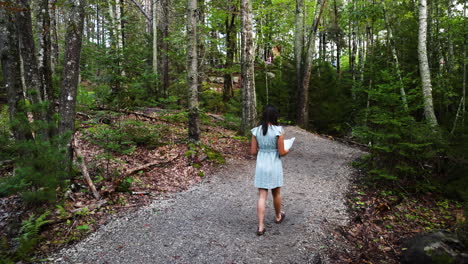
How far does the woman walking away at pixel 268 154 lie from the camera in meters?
4.35

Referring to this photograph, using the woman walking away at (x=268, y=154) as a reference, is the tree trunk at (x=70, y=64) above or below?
above

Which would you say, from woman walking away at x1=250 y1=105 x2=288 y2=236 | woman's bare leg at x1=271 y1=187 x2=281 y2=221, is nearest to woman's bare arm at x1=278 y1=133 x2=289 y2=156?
woman walking away at x1=250 y1=105 x2=288 y2=236

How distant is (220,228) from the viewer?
180 inches

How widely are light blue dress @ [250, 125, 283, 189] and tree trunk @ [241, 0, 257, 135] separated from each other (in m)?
6.05

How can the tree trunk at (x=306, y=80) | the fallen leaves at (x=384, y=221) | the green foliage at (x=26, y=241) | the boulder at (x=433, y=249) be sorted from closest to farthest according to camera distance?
the green foliage at (x=26, y=241) → the boulder at (x=433, y=249) → the fallen leaves at (x=384, y=221) → the tree trunk at (x=306, y=80)

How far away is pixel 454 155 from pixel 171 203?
6701mm

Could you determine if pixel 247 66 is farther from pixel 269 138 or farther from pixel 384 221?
pixel 384 221

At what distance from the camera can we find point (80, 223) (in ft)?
14.6

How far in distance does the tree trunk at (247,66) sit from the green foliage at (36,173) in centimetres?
709

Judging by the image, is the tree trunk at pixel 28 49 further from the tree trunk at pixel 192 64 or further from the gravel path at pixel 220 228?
the tree trunk at pixel 192 64

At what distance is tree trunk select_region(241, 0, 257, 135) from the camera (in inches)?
393

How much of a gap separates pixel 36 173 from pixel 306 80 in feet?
41.4

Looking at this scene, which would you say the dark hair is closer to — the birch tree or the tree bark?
the birch tree

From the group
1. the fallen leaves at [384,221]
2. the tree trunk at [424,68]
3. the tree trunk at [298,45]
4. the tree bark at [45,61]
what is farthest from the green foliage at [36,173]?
the tree trunk at [298,45]
